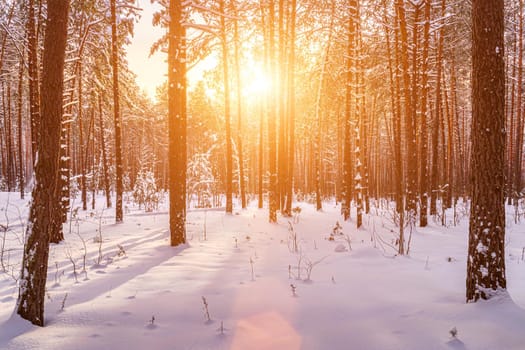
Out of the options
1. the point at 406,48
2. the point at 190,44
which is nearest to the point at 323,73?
the point at 406,48

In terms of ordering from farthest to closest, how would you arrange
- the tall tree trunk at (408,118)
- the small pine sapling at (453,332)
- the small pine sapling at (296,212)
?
the small pine sapling at (296,212) < the tall tree trunk at (408,118) < the small pine sapling at (453,332)

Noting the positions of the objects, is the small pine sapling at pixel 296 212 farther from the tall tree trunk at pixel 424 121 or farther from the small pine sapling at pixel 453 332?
the small pine sapling at pixel 453 332

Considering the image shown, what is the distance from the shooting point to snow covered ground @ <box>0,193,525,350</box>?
319 centimetres

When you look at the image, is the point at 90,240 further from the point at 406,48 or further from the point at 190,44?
the point at 406,48

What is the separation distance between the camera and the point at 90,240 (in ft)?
28.6

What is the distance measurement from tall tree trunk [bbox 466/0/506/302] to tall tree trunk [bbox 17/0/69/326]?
4702 millimetres

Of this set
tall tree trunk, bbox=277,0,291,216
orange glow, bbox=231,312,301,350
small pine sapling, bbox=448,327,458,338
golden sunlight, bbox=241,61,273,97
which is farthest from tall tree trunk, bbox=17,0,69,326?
golden sunlight, bbox=241,61,273,97

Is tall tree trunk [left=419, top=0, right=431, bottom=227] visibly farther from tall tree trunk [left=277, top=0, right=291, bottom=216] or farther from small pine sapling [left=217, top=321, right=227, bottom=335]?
small pine sapling [left=217, top=321, right=227, bottom=335]

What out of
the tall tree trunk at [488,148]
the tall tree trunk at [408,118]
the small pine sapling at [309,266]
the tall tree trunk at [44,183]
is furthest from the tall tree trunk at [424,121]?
the tall tree trunk at [44,183]

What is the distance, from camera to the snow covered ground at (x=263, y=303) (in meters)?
3.19

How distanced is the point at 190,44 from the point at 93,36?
4470mm

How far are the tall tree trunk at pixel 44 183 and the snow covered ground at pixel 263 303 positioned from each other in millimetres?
257

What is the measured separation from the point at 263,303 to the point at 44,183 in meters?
2.87

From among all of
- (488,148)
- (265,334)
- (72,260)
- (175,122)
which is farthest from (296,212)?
(265,334)
